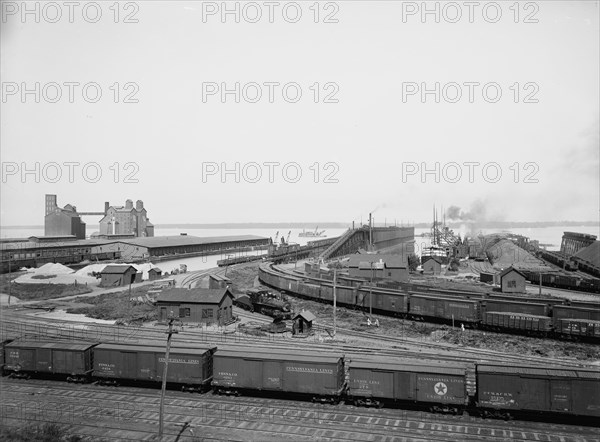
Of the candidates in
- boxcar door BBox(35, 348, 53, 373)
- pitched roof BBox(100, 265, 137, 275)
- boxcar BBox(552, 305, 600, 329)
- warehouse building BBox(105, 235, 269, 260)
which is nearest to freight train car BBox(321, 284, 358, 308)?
boxcar BBox(552, 305, 600, 329)

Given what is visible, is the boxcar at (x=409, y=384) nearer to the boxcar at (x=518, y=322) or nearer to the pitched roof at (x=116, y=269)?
the boxcar at (x=518, y=322)

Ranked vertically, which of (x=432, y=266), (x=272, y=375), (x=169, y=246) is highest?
(x=169, y=246)

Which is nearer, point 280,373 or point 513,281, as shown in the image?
point 280,373

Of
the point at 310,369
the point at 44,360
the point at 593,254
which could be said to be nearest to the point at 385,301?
the point at 310,369

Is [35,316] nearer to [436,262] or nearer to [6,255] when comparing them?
[6,255]

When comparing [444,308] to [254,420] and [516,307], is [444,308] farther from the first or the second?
[254,420]

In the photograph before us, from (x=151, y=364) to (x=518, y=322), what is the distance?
30.1 metres

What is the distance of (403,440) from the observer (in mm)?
19781

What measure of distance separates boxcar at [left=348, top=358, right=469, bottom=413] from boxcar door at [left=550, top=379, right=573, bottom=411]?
3949 millimetres

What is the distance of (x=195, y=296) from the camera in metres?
45.6

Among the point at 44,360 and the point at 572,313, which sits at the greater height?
the point at 572,313

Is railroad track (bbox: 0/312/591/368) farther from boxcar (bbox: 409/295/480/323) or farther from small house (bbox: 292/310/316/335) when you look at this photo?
boxcar (bbox: 409/295/480/323)

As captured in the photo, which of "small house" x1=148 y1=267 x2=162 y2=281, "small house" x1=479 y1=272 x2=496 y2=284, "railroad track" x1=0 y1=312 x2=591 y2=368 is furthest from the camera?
"small house" x1=148 y1=267 x2=162 y2=281

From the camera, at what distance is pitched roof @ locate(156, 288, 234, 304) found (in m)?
44.5
